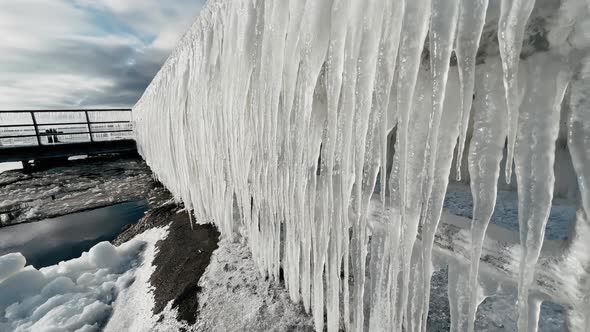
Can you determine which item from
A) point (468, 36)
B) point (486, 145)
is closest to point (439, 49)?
point (468, 36)

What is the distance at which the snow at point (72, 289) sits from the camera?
2.58 m

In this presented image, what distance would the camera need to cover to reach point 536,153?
0.63m

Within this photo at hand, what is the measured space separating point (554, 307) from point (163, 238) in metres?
4.09

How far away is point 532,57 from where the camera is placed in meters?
0.61

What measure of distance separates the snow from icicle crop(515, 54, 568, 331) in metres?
3.19

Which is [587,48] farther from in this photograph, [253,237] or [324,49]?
[253,237]

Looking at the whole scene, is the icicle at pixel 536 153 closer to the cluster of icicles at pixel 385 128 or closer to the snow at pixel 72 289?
the cluster of icicles at pixel 385 128

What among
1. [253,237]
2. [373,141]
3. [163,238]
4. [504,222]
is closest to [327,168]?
[373,141]

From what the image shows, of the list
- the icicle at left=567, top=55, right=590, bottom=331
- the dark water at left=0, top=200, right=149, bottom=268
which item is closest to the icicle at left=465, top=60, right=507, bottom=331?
the icicle at left=567, top=55, right=590, bottom=331

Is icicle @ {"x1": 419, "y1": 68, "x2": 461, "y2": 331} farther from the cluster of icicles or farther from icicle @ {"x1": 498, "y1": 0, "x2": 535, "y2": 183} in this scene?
icicle @ {"x1": 498, "y1": 0, "x2": 535, "y2": 183}

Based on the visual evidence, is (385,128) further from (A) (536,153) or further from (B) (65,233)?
(B) (65,233)

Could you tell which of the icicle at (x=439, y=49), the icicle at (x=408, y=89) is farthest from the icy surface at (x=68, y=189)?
the icicle at (x=439, y=49)

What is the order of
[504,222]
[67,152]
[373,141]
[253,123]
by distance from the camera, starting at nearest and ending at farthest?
[373,141]
[253,123]
[504,222]
[67,152]

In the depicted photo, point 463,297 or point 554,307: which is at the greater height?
point 463,297
